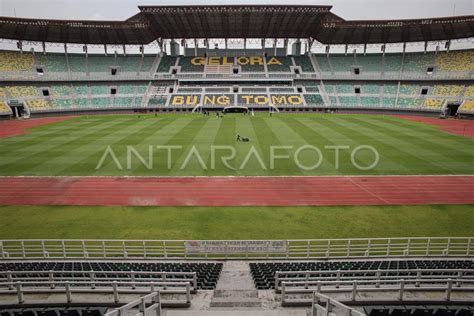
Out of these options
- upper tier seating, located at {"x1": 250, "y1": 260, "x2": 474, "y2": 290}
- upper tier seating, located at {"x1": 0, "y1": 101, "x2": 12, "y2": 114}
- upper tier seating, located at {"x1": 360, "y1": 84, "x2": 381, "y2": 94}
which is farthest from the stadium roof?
upper tier seating, located at {"x1": 250, "y1": 260, "x2": 474, "y2": 290}

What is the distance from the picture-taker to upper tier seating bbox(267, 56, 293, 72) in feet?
236

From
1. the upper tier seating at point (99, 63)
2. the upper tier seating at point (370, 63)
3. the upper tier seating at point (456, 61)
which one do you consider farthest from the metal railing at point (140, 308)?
the upper tier seating at point (370, 63)

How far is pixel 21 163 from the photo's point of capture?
25.8 meters

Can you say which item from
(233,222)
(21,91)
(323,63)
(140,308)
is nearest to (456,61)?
(323,63)

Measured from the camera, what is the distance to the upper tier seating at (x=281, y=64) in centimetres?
7194

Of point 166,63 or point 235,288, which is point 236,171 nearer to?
point 235,288

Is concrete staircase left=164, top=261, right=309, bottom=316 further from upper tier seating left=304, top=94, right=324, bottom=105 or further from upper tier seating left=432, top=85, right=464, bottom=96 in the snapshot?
upper tier seating left=432, top=85, right=464, bottom=96

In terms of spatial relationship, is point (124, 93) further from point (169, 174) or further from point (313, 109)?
point (169, 174)

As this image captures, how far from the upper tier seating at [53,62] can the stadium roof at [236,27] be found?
13.2ft

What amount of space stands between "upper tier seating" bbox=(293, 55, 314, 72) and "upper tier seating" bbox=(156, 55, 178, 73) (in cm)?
2869

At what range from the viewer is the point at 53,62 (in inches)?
2630

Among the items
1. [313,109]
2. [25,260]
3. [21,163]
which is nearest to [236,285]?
[25,260]

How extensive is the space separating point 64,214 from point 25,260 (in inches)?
208

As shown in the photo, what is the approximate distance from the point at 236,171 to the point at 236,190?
12.1 feet
